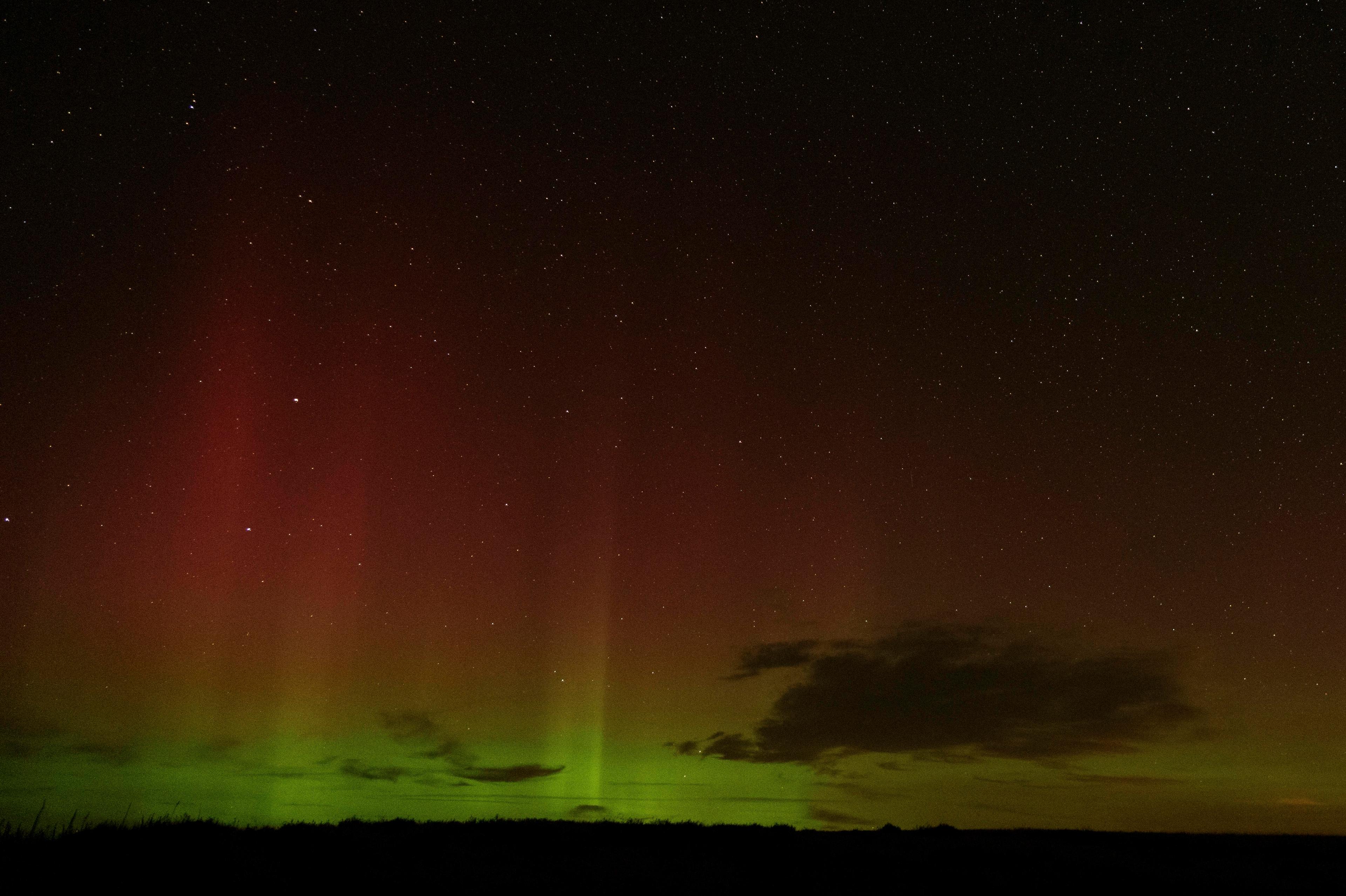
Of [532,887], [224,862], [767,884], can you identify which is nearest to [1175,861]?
[767,884]

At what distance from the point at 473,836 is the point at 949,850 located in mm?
8268

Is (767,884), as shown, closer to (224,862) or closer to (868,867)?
(868,867)

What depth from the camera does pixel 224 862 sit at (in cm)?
1220

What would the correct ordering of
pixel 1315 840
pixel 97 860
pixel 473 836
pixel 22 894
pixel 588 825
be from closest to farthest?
pixel 22 894
pixel 97 860
pixel 473 836
pixel 588 825
pixel 1315 840

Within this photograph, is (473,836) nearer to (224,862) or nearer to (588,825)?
(588,825)

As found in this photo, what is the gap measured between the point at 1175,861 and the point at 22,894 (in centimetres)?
1743

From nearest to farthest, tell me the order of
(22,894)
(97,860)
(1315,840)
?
(22,894), (97,860), (1315,840)

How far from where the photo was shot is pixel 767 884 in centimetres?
1337

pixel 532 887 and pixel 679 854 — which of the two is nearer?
pixel 532 887

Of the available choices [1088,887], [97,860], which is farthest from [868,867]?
[97,860]

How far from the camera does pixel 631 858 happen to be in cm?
1460

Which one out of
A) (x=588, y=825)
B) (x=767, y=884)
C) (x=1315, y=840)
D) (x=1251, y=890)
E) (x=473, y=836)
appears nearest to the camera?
(x=767, y=884)

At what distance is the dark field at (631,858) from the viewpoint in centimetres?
1219

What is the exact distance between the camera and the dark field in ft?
40.0
